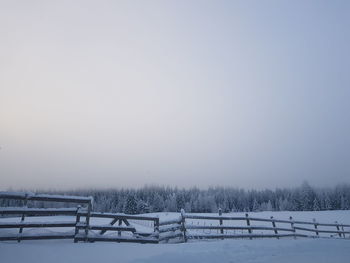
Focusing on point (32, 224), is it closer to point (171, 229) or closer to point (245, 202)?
point (171, 229)

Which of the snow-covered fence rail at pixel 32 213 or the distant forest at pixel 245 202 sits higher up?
the distant forest at pixel 245 202

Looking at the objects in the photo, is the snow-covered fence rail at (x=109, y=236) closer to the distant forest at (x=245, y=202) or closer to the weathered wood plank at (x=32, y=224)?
the weathered wood plank at (x=32, y=224)

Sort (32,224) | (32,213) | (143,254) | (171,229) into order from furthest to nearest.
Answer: (171,229), (32,213), (32,224), (143,254)

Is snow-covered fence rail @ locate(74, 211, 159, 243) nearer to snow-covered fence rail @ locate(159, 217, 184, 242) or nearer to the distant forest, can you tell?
snow-covered fence rail @ locate(159, 217, 184, 242)

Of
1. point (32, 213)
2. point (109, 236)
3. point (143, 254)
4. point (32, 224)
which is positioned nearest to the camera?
point (143, 254)

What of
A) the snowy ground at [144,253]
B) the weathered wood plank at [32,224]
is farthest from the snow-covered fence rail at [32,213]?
the snowy ground at [144,253]

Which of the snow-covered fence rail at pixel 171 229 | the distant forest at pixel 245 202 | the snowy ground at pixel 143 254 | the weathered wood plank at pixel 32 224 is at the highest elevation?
the distant forest at pixel 245 202

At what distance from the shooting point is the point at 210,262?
27.7ft

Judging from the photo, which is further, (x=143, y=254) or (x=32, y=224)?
(x=32, y=224)

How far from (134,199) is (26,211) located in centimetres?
7276

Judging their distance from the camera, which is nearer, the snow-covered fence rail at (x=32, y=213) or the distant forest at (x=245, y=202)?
the snow-covered fence rail at (x=32, y=213)

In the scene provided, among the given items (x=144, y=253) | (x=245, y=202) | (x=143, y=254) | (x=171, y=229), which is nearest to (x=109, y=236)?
(x=144, y=253)

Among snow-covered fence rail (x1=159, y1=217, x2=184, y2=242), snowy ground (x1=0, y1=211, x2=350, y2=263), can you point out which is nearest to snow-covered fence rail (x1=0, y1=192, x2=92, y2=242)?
snowy ground (x1=0, y1=211, x2=350, y2=263)

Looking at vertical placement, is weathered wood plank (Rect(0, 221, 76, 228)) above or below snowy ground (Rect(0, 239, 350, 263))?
above
